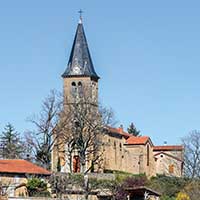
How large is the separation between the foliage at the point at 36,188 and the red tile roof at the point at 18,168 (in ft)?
6.99

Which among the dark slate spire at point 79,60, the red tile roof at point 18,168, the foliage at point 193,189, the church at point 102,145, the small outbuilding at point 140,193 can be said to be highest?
the dark slate spire at point 79,60

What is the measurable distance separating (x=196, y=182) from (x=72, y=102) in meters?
17.8

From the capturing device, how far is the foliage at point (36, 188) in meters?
67.6

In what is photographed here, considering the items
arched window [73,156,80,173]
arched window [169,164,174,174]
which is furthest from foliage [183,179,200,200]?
arched window [169,164,174,174]

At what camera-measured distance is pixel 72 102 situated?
9394 cm

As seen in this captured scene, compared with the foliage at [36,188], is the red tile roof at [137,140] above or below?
above

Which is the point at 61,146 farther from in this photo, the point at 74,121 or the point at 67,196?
the point at 67,196

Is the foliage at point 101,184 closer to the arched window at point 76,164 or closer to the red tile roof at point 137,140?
the arched window at point 76,164

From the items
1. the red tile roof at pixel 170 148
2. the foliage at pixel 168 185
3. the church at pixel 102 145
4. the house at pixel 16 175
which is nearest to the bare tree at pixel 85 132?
the church at pixel 102 145

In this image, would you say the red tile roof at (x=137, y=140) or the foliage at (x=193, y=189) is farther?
the red tile roof at (x=137, y=140)

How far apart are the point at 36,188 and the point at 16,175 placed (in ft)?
9.09

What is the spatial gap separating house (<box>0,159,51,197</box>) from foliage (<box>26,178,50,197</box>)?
541mm

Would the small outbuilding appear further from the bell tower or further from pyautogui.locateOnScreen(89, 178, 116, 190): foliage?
the bell tower

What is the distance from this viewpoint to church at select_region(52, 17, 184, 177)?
9338 cm
